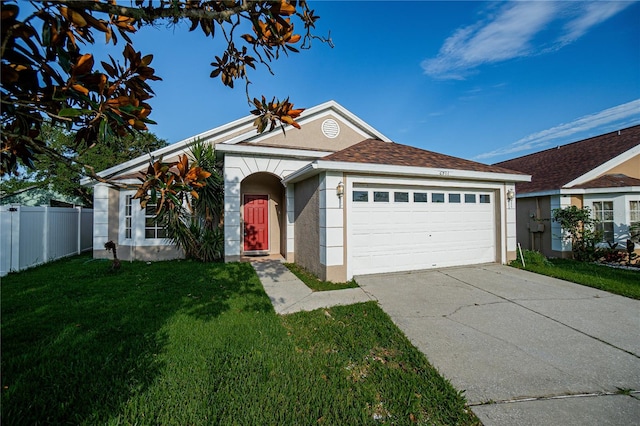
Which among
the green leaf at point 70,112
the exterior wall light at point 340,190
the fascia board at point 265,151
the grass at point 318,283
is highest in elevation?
the fascia board at point 265,151

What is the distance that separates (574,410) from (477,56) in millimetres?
8399

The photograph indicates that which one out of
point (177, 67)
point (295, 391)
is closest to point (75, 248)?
point (177, 67)

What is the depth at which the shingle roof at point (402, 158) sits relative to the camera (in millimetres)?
7164

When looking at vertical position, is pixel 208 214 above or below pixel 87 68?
below

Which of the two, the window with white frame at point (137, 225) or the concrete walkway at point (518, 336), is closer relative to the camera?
the concrete walkway at point (518, 336)

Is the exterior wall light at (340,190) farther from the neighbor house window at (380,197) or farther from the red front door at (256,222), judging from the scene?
the red front door at (256,222)

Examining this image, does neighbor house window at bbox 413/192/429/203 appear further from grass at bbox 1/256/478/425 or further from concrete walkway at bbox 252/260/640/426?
grass at bbox 1/256/478/425

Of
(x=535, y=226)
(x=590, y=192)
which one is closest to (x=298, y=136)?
(x=535, y=226)

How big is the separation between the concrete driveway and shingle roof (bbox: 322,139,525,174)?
3.16 m

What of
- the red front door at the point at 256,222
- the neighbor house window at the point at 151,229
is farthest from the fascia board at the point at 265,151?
the neighbor house window at the point at 151,229

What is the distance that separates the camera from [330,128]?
1070 cm

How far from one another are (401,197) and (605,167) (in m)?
9.33

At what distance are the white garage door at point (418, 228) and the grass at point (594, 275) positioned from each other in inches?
50.5

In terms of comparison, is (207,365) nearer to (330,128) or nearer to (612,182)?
(330,128)
